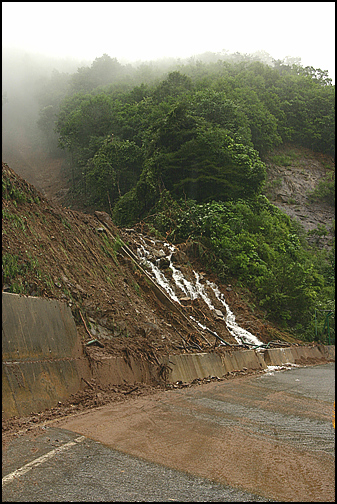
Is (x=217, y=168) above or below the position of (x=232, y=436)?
above

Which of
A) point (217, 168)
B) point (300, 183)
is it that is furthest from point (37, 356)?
point (300, 183)

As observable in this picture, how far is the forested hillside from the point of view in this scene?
73.9 feet

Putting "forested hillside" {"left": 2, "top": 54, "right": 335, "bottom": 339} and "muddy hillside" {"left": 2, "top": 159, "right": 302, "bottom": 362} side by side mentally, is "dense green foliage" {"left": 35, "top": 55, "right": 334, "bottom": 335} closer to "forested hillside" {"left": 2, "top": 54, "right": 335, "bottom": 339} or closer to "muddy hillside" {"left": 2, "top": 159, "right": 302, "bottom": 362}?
"forested hillside" {"left": 2, "top": 54, "right": 335, "bottom": 339}

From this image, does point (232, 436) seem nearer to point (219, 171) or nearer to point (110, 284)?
point (110, 284)

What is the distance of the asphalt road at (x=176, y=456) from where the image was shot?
367cm

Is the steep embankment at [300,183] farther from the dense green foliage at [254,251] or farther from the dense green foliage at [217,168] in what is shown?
the dense green foliage at [254,251]

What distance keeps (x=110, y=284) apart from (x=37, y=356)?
5330mm

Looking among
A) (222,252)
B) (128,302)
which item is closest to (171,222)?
(222,252)

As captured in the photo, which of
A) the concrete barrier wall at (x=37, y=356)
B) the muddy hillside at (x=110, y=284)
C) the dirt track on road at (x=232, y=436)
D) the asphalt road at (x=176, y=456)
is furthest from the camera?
the muddy hillside at (x=110, y=284)

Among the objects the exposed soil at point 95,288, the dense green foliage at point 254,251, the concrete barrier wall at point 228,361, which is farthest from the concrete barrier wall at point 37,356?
the dense green foliage at point 254,251

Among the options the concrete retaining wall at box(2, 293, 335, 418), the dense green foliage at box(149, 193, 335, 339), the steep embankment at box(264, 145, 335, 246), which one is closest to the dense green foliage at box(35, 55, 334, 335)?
the dense green foliage at box(149, 193, 335, 339)

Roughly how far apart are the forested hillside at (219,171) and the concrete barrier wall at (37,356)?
48.9ft

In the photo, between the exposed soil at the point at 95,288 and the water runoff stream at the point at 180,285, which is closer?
the exposed soil at the point at 95,288

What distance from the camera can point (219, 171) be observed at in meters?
27.5
